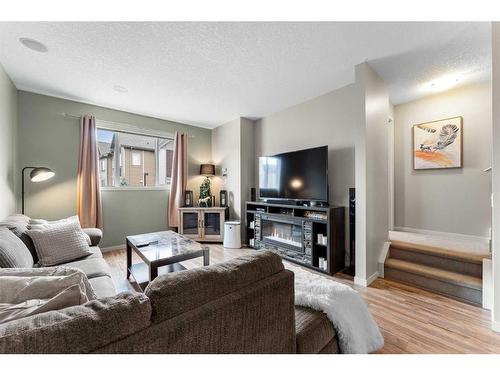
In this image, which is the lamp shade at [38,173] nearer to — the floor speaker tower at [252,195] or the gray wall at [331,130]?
the floor speaker tower at [252,195]

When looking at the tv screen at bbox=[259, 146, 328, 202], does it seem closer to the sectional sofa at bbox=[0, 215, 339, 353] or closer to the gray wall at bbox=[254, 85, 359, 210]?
the gray wall at bbox=[254, 85, 359, 210]

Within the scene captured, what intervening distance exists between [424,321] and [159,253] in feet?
7.79

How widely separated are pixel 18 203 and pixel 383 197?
4987mm

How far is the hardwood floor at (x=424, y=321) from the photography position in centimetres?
148

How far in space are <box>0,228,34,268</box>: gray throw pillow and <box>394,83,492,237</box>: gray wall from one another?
4728mm

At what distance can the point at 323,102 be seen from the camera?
3217 mm

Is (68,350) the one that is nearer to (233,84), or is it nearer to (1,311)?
(1,311)

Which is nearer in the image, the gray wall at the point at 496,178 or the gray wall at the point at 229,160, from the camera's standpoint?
the gray wall at the point at 496,178

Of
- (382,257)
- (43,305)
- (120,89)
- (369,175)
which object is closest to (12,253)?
(43,305)

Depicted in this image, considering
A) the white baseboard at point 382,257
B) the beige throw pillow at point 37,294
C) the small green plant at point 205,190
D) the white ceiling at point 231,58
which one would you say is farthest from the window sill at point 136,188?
the white baseboard at point 382,257

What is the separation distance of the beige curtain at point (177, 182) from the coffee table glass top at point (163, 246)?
1.55 metres

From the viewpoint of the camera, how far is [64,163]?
3.34m

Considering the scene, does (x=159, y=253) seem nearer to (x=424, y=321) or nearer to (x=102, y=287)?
Answer: (x=102, y=287)
